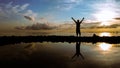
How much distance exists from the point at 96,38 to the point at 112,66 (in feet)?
133

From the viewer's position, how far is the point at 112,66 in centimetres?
1881

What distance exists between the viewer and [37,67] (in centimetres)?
1819

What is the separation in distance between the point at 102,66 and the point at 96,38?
133 feet

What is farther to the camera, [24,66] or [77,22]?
A: [77,22]

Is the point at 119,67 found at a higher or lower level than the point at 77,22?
lower

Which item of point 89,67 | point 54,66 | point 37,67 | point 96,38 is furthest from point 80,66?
point 96,38

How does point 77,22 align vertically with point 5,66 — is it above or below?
above

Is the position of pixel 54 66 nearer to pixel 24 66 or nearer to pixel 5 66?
pixel 24 66

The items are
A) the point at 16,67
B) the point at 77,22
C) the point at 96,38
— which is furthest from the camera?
the point at 96,38

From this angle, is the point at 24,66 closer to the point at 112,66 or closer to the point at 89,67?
the point at 89,67

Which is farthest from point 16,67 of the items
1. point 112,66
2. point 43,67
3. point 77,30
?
point 77,30

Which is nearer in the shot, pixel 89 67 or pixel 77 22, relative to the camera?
pixel 89 67

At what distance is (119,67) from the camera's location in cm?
1820

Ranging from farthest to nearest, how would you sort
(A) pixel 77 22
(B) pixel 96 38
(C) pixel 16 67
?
(B) pixel 96 38 → (A) pixel 77 22 → (C) pixel 16 67
